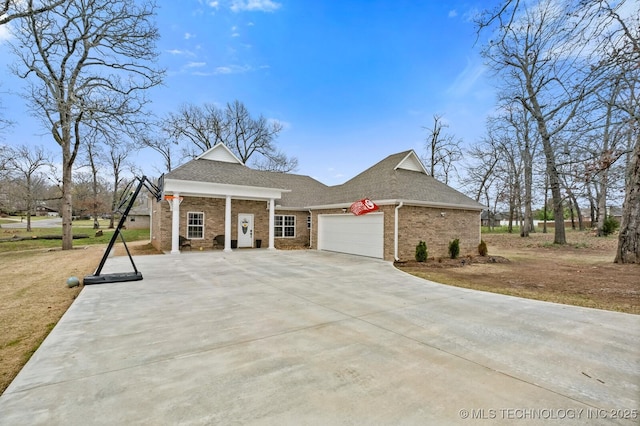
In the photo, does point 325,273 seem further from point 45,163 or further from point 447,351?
point 45,163

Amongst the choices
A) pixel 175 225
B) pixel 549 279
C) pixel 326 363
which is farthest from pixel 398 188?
pixel 326 363

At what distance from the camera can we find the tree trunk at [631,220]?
11.0m

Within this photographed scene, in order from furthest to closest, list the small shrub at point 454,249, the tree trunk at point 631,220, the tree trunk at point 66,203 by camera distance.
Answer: the tree trunk at point 66,203 → the small shrub at point 454,249 → the tree trunk at point 631,220

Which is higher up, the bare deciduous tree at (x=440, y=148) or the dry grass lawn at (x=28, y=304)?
the bare deciduous tree at (x=440, y=148)

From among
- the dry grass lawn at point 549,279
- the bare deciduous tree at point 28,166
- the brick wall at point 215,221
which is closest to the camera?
the dry grass lawn at point 549,279

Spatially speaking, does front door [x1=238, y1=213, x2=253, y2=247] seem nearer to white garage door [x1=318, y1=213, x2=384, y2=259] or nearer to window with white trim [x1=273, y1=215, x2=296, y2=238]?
window with white trim [x1=273, y1=215, x2=296, y2=238]

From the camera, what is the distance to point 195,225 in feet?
53.8

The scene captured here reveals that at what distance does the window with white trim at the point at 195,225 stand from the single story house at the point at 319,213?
5 cm

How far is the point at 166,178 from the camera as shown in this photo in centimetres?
1391

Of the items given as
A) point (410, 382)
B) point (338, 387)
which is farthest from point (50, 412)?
point (410, 382)

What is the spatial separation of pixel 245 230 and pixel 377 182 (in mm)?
8602

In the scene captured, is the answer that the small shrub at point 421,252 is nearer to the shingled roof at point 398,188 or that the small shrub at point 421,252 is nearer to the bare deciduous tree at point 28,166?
the shingled roof at point 398,188

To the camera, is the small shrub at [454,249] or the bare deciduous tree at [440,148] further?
the bare deciduous tree at [440,148]

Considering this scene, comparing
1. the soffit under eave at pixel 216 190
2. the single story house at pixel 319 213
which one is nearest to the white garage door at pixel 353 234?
the single story house at pixel 319 213
